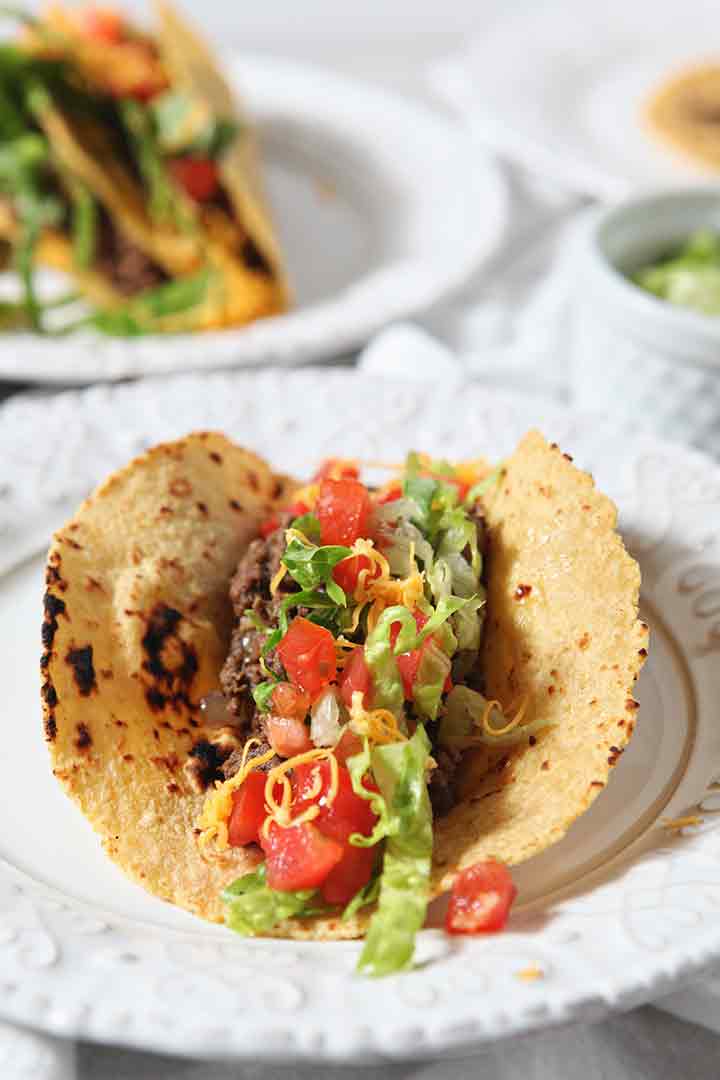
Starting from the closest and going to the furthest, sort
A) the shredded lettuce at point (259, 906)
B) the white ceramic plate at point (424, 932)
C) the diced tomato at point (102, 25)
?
1. the white ceramic plate at point (424, 932)
2. the shredded lettuce at point (259, 906)
3. the diced tomato at point (102, 25)

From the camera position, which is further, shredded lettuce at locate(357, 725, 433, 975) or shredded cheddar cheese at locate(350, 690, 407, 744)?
shredded cheddar cheese at locate(350, 690, 407, 744)

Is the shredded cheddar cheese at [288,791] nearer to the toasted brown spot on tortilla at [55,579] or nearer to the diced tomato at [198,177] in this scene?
the toasted brown spot on tortilla at [55,579]

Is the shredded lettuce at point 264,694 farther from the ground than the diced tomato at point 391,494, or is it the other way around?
the diced tomato at point 391,494

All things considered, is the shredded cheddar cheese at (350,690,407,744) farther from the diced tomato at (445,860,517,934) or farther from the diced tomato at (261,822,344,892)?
the diced tomato at (445,860,517,934)

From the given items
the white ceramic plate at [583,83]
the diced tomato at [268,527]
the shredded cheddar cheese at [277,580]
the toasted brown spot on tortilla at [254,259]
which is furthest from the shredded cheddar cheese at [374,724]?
the white ceramic plate at [583,83]

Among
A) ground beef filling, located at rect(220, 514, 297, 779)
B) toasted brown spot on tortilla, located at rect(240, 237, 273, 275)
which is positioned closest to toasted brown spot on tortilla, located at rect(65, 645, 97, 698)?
ground beef filling, located at rect(220, 514, 297, 779)

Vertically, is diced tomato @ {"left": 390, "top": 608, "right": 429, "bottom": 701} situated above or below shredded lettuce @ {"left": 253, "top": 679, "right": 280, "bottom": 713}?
above
